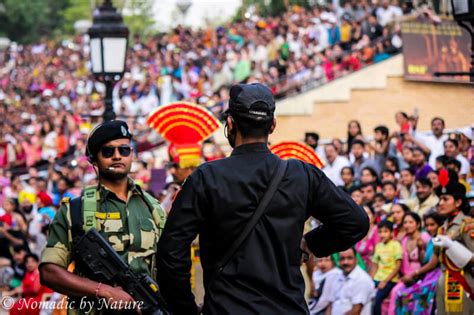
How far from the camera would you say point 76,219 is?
644cm

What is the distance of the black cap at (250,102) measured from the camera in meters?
5.45

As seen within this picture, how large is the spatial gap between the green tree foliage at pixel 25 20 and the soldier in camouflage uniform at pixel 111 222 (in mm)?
63378

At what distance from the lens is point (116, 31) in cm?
1265

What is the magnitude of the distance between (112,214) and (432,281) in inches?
208

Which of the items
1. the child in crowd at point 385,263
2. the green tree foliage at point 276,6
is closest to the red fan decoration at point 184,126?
the child in crowd at point 385,263

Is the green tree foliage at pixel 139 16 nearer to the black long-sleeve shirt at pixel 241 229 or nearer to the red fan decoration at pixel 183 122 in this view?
the red fan decoration at pixel 183 122

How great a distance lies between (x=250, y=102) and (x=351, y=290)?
6.17 metres

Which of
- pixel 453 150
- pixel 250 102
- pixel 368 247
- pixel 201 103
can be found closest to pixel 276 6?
pixel 201 103

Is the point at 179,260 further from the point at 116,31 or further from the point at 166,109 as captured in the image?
the point at 116,31

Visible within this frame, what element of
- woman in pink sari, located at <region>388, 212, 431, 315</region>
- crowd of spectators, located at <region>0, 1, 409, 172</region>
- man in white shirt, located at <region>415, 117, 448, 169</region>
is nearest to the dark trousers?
woman in pink sari, located at <region>388, 212, 431, 315</region>

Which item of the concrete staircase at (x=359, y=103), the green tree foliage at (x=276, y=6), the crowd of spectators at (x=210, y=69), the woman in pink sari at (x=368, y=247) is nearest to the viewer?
the woman in pink sari at (x=368, y=247)

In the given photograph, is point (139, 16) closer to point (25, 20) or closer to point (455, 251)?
point (25, 20)

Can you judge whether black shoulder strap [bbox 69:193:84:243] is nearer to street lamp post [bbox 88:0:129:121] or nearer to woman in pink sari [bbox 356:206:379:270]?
street lamp post [bbox 88:0:129:121]

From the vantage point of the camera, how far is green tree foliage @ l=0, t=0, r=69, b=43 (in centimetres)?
6869
